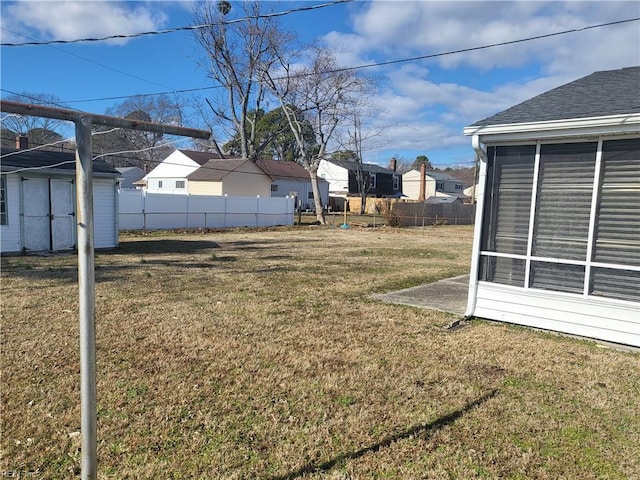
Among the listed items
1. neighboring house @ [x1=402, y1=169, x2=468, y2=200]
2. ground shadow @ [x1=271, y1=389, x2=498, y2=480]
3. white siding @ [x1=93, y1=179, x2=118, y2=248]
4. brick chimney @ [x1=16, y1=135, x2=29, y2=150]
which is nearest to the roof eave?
ground shadow @ [x1=271, y1=389, x2=498, y2=480]

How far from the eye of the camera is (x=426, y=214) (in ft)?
104

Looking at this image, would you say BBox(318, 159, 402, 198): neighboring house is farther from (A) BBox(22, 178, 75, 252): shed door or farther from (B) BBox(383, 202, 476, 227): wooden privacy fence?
(A) BBox(22, 178, 75, 252): shed door

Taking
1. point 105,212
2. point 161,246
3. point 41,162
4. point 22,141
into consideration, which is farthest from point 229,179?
point 41,162

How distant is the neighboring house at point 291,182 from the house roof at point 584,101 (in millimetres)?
34908

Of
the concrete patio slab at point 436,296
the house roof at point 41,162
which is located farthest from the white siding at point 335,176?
the concrete patio slab at point 436,296

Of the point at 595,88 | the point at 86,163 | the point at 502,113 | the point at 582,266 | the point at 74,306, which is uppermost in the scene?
the point at 595,88

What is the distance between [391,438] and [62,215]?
12.3 meters

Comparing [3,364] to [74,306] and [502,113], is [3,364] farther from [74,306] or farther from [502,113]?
[502,113]

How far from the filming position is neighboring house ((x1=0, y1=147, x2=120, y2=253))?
11.7 m

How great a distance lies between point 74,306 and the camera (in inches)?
253

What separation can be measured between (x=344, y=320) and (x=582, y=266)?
119 inches

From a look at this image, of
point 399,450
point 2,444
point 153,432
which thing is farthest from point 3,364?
point 399,450

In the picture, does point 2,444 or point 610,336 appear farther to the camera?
point 610,336

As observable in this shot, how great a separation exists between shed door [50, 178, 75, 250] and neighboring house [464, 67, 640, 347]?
11.1 metres
